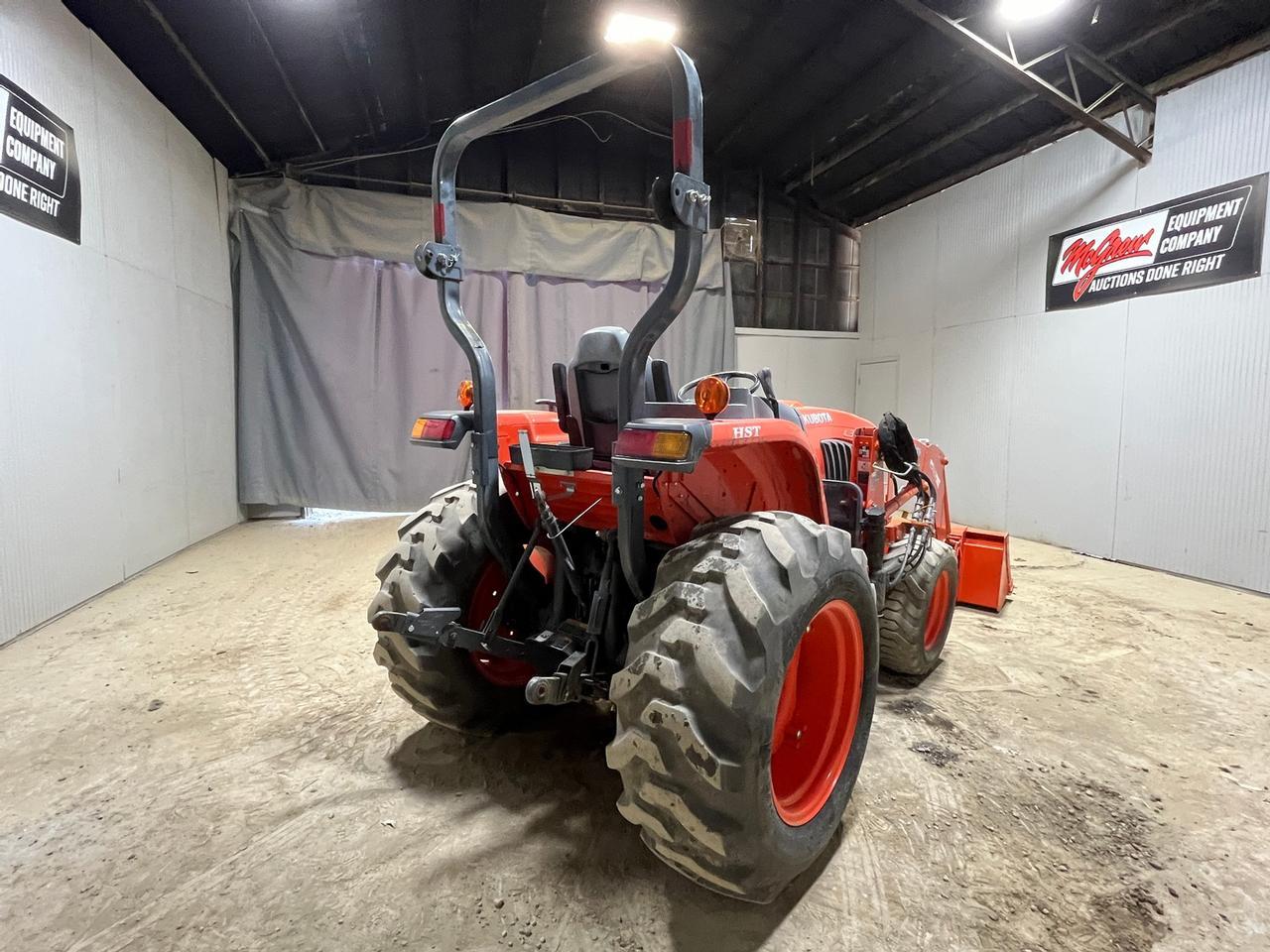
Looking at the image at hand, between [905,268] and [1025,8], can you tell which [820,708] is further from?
[905,268]

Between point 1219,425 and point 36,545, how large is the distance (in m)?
7.23

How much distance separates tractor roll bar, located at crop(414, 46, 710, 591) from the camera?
1244 mm

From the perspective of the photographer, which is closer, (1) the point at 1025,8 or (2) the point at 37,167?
(2) the point at 37,167

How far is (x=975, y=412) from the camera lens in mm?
6270

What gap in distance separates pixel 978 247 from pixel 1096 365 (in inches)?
67.9

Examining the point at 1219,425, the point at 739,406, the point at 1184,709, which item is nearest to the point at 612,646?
the point at 739,406

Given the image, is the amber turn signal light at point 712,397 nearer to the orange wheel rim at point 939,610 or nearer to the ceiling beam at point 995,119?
the orange wheel rim at point 939,610

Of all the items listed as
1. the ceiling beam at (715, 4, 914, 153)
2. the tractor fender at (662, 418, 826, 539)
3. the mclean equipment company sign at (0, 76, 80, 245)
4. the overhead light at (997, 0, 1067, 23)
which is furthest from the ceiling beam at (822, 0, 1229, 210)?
the mclean equipment company sign at (0, 76, 80, 245)

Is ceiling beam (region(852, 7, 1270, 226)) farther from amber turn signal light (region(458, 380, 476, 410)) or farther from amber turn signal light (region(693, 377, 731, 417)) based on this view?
amber turn signal light (region(458, 380, 476, 410))

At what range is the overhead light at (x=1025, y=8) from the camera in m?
3.99

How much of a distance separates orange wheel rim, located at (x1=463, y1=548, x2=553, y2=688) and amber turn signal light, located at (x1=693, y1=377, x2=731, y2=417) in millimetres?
871

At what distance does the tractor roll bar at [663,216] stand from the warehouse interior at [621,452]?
0.06 feet

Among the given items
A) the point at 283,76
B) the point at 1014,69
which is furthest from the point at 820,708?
the point at 283,76

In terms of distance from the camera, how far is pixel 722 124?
267 inches
